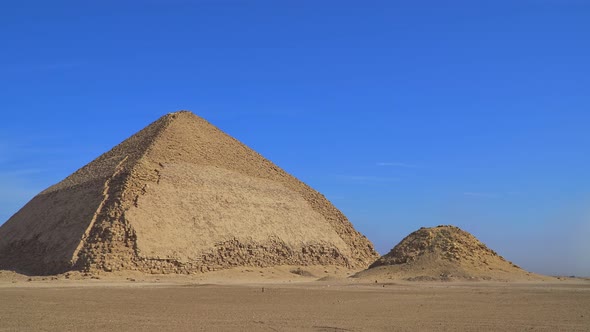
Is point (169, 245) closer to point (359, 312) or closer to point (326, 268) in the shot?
point (326, 268)

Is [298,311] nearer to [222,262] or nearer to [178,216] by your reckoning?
[222,262]

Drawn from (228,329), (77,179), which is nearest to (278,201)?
(77,179)

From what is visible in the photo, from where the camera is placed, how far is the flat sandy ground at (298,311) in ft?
41.3

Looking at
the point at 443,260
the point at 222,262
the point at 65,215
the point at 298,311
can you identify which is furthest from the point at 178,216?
the point at 298,311

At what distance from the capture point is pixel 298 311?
51.5 ft

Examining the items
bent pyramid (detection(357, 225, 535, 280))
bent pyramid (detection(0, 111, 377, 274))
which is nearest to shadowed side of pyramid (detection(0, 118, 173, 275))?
bent pyramid (detection(0, 111, 377, 274))

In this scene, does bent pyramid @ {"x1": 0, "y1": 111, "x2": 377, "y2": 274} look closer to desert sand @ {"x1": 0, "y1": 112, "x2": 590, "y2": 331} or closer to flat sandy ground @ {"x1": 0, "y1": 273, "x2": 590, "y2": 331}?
desert sand @ {"x1": 0, "y1": 112, "x2": 590, "y2": 331}

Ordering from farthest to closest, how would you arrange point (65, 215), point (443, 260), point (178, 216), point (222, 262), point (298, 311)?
point (65, 215), point (178, 216), point (222, 262), point (443, 260), point (298, 311)

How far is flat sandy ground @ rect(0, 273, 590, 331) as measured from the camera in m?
12.6

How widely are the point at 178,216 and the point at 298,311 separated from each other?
23.9 metres

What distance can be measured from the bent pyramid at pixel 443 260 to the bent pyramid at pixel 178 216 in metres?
10.5

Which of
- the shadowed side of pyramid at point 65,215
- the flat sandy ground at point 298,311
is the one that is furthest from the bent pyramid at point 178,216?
the flat sandy ground at point 298,311

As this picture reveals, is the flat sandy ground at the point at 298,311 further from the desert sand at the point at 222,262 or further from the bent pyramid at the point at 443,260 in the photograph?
the bent pyramid at the point at 443,260

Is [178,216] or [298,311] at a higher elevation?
[178,216]
